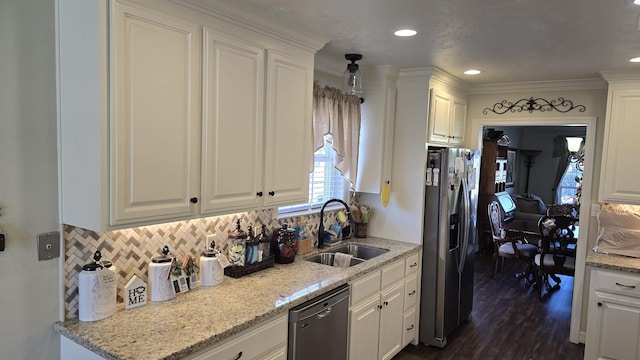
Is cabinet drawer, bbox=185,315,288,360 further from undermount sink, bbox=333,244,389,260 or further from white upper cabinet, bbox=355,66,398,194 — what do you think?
white upper cabinet, bbox=355,66,398,194

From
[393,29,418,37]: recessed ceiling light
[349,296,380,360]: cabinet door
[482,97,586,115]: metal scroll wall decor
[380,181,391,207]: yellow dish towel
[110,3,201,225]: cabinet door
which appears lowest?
[349,296,380,360]: cabinet door

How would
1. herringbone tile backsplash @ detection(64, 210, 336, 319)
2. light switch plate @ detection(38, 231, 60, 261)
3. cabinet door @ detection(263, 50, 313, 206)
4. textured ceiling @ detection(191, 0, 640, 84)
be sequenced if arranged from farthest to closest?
1. cabinet door @ detection(263, 50, 313, 206)
2. textured ceiling @ detection(191, 0, 640, 84)
3. herringbone tile backsplash @ detection(64, 210, 336, 319)
4. light switch plate @ detection(38, 231, 60, 261)

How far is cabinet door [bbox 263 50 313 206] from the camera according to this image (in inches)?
94.6

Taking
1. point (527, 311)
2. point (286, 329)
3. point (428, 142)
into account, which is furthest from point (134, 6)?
point (527, 311)

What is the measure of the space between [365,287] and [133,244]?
4.90ft

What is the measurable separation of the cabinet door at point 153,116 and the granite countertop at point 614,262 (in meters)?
3.01

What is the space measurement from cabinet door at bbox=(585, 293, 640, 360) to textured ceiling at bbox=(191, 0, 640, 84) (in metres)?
1.79

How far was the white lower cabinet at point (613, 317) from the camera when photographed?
3088mm

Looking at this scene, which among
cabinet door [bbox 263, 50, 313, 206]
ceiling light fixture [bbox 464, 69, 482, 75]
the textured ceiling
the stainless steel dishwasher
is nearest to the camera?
the textured ceiling

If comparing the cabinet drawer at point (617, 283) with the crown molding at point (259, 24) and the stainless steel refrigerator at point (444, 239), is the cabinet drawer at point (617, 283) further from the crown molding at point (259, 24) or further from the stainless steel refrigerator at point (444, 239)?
the crown molding at point (259, 24)

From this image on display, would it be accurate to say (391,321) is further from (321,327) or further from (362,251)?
(321,327)

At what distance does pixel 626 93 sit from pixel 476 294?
2.80 metres

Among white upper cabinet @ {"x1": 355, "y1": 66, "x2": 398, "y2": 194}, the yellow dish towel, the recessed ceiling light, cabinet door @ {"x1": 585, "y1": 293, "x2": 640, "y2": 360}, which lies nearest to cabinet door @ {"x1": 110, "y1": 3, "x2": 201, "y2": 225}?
the recessed ceiling light

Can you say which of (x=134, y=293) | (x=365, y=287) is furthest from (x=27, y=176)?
(x=365, y=287)
